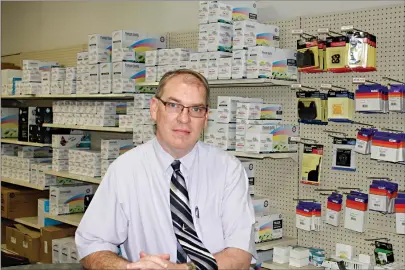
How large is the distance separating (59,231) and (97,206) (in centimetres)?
373

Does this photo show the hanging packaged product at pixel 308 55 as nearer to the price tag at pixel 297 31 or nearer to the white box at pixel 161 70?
the price tag at pixel 297 31

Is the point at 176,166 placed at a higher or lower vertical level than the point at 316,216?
higher

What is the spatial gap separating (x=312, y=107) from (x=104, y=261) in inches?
80.8

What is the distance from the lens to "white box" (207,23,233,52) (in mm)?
3682

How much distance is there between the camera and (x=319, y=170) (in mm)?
3486

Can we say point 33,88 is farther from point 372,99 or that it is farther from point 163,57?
point 372,99

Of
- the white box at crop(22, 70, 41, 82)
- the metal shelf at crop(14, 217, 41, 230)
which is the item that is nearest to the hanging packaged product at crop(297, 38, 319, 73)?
the white box at crop(22, 70, 41, 82)

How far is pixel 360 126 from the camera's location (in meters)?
3.31

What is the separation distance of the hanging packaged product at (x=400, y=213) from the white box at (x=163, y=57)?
210 centimetres

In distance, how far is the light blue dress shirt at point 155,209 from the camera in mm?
1963

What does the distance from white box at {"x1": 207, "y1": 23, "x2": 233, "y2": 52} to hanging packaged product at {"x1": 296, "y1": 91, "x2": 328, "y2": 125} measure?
0.65m

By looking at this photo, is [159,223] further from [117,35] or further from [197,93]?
[117,35]

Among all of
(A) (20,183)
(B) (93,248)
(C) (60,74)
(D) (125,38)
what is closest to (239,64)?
(D) (125,38)

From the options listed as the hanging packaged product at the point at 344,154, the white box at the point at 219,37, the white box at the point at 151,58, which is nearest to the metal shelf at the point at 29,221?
the white box at the point at 151,58
